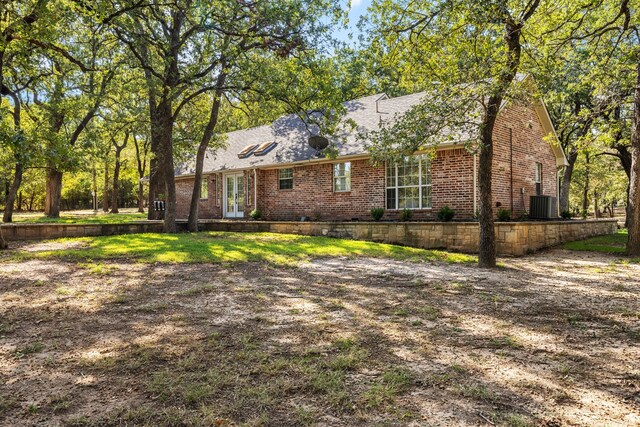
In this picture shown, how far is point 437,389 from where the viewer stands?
9.02 feet

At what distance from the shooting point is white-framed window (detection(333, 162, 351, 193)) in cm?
1541

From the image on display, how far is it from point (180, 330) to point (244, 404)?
1763mm

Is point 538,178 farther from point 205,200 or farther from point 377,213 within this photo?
point 205,200

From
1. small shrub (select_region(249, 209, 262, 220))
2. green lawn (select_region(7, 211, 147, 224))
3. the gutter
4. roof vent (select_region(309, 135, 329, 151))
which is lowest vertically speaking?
green lawn (select_region(7, 211, 147, 224))

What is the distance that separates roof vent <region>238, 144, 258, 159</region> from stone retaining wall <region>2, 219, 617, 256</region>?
17.3ft

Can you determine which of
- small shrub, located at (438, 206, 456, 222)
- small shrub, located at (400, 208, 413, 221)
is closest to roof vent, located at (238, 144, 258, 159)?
small shrub, located at (400, 208, 413, 221)

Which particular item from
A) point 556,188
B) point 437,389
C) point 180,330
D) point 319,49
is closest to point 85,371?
point 180,330

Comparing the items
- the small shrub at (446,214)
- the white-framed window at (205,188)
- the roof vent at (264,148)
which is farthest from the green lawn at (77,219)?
the small shrub at (446,214)

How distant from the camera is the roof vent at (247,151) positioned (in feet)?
65.2

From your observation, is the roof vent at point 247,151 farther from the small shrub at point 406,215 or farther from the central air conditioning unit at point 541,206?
the central air conditioning unit at point 541,206

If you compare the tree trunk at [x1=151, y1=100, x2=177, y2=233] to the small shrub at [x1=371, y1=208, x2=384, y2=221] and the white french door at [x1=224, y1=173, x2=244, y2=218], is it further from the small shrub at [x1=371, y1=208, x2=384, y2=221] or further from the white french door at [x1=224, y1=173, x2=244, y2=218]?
the small shrub at [x1=371, y1=208, x2=384, y2=221]

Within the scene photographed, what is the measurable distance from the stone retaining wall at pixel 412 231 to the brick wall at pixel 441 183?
4.46 ft

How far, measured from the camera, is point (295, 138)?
740 inches

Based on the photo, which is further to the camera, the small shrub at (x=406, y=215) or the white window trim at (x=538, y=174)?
the white window trim at (x=538, y=174)
